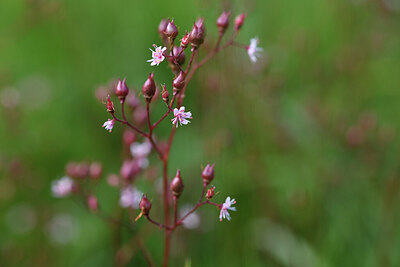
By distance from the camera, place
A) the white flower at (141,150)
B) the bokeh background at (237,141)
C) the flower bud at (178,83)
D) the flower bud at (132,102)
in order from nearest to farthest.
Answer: the flower bud at (178,83) < the flower bud at (132,102) < the white flower at (141,150) < the bokeh background at (237,141)

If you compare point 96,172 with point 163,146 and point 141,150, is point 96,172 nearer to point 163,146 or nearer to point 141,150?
point 141,150

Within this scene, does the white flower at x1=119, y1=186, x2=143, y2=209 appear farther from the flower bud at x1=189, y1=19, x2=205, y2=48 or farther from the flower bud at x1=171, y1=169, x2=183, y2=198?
the flower bud at x1=189, y1=19, x2=205, y2=48

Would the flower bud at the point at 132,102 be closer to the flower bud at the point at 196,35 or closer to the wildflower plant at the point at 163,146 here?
the wildflower plant at the point at 163,146

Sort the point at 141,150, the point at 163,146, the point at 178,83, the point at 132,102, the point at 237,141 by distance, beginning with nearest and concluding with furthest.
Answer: the point at 178,83, the point at 132,102, the point at 141,150, the point at 163,146, the point at 237,141

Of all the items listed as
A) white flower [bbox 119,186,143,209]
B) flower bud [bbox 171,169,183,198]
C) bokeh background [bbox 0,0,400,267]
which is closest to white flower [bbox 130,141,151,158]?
white flower [bbox 119,186,143,209]

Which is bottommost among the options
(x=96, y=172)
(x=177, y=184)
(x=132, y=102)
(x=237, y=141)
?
(x=177, y=184)

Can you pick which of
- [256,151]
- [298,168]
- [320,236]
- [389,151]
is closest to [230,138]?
[256,151]

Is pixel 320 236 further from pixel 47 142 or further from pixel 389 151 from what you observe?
pixel 47 142

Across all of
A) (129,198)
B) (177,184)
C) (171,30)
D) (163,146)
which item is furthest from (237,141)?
(171,30)

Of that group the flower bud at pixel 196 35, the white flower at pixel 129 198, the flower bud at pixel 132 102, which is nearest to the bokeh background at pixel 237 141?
the white flower at pixel 129 198
